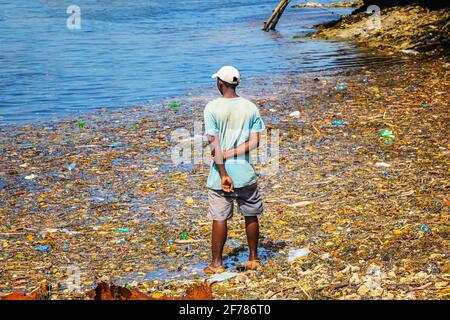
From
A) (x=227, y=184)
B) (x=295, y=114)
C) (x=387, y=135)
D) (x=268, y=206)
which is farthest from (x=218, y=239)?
(x=295, y=114)

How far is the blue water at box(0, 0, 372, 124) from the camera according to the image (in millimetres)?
15719

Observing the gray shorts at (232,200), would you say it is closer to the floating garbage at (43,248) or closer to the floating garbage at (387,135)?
the floating garbage at (43,248)

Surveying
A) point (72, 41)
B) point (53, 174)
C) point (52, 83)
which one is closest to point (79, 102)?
point (52, 83)

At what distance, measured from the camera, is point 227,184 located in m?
5.57

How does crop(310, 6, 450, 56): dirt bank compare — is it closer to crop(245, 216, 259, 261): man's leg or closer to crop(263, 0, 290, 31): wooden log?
crop(263, 0, 290, 31): wooden log

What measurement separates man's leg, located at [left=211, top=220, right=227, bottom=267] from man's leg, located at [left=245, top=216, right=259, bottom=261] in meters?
0.20

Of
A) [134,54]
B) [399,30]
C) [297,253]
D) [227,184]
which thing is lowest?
[134,54]

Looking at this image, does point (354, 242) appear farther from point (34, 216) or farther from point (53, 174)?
point (53, 174)

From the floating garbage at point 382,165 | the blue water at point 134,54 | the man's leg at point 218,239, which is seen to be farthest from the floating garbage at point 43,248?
the blue water at point 134,54

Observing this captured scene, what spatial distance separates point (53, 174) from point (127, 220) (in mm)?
2218

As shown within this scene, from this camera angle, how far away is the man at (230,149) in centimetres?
552

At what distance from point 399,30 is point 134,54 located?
28.1 ft

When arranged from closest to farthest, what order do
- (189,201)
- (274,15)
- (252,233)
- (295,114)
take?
1. (252,233)
2. (189,201)
3. (295,114)
4. (274,15)

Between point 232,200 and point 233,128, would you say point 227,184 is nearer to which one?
point 232,200
